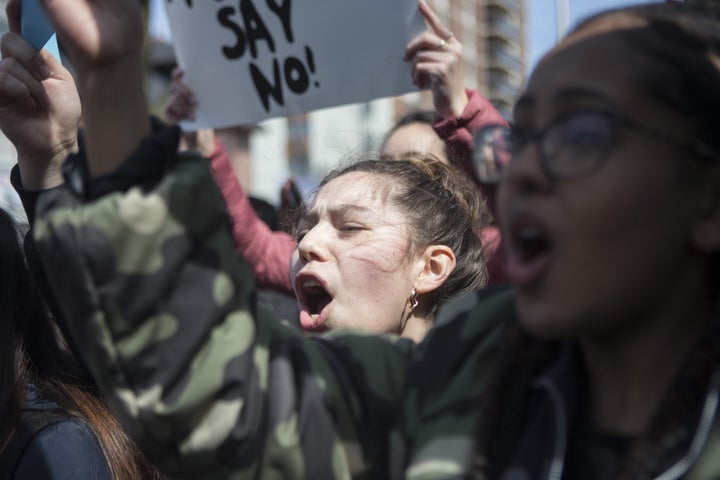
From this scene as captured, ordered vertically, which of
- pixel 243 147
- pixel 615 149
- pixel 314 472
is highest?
pixel 615 149

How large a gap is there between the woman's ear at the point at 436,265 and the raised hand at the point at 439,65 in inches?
28.7

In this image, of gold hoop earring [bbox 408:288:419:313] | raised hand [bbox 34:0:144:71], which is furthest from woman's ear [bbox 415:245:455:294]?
raised hand [bbox 34:0:144:71]

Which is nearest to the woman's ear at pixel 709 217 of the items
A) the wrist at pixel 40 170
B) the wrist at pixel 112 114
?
the wrist at pixel 112 114

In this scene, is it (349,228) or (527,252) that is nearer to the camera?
(527,252)

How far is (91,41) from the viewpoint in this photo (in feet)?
4.27

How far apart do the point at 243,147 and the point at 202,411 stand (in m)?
41.7

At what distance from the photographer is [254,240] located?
374cm

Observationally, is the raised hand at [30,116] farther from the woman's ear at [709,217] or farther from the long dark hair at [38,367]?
the woman's ear at [709,217]

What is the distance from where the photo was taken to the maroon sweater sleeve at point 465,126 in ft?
10.1

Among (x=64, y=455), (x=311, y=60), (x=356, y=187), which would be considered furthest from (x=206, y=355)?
(x=311, y=60)

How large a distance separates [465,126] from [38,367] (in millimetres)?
1421

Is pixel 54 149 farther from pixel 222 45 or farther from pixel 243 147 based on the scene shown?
pixel 243 147

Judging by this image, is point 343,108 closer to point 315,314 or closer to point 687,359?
point 315,314

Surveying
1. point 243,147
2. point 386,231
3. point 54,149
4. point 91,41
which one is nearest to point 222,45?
point 386,231
